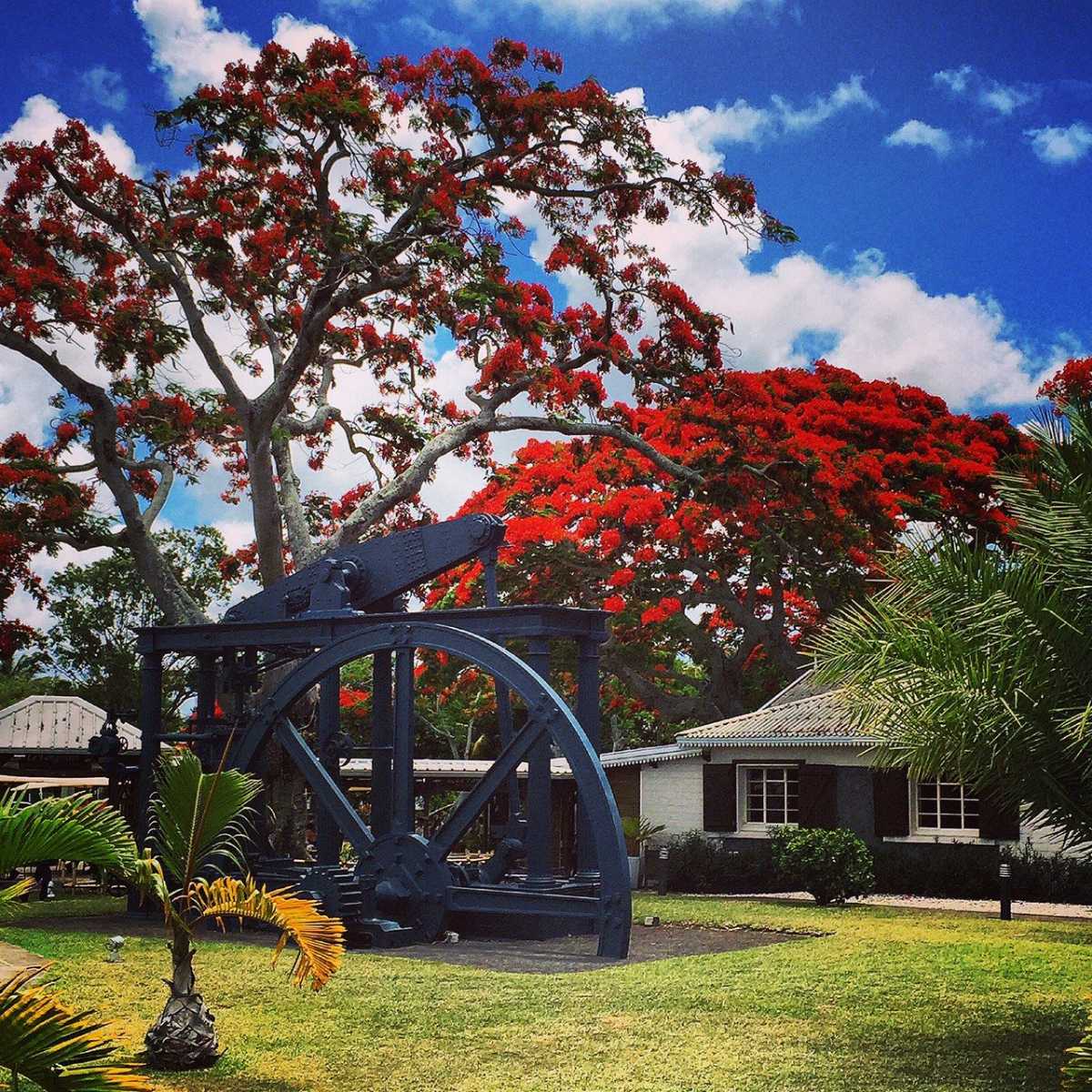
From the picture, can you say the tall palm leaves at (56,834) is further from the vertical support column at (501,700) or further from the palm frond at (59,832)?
the vertical support column at (501,700)

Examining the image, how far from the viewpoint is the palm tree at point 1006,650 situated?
326 inches

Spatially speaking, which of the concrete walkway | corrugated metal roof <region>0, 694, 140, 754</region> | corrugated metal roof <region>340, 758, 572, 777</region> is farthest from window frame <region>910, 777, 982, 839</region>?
the concrete walkway

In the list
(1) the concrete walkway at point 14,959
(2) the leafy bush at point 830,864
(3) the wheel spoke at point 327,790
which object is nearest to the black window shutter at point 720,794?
(2) the leafy bush at point 830,864

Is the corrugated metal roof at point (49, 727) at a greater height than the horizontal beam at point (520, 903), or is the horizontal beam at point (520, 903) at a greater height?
the corrugated metal roof at point (49, 727)

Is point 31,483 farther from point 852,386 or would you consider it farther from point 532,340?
point 852,386

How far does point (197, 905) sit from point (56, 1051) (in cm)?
358

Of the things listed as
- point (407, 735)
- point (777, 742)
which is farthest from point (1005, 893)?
point (407, 735)

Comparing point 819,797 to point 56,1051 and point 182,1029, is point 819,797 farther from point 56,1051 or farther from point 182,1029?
point 56,1051

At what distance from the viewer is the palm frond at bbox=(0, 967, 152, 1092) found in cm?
414

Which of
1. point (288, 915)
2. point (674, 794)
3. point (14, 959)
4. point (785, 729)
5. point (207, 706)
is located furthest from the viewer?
point (674, 794)

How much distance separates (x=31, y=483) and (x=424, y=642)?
8417 millimetres

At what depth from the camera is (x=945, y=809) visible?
23.0 m

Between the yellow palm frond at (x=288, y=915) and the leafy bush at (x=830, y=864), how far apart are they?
45.7 ft

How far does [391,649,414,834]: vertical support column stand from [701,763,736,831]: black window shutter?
11.0m
